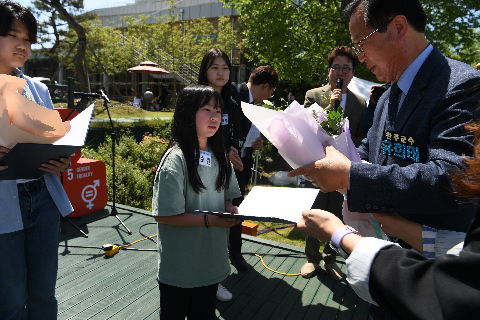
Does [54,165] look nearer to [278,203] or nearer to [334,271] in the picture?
[278,203]

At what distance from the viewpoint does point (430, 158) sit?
1.05m

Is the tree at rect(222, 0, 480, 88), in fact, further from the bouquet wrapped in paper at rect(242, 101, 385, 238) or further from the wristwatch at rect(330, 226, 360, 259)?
the wristwatch at rect(330, 226, 360, 259)

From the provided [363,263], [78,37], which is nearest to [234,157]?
[363,263]

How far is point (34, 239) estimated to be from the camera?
1739 mm

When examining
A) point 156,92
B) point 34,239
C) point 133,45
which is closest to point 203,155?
point 34,239

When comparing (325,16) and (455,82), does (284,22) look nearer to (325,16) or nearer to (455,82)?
(325,16)

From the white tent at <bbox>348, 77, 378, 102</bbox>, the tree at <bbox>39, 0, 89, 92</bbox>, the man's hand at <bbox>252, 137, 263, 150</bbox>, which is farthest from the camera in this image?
the tree at <bbox>39, 0, 89, 92</bbox>

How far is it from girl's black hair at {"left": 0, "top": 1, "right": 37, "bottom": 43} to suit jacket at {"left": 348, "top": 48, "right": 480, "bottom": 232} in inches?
75.4

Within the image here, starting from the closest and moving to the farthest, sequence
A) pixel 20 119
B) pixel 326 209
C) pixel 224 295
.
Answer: pixel 20 119 → pixel 224 295 → pixel 326 209

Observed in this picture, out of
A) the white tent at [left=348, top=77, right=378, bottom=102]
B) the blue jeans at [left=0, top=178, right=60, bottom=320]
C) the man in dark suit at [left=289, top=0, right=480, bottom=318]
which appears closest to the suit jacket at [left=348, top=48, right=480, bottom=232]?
the man in dark suit at [left=289, top=0, right=480, bottom=318]

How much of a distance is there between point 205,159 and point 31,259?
3.67 ft

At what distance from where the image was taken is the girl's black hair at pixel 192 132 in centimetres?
180

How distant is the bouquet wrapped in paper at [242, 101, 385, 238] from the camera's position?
1324 millimetres

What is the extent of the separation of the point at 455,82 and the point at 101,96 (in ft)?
13.7
